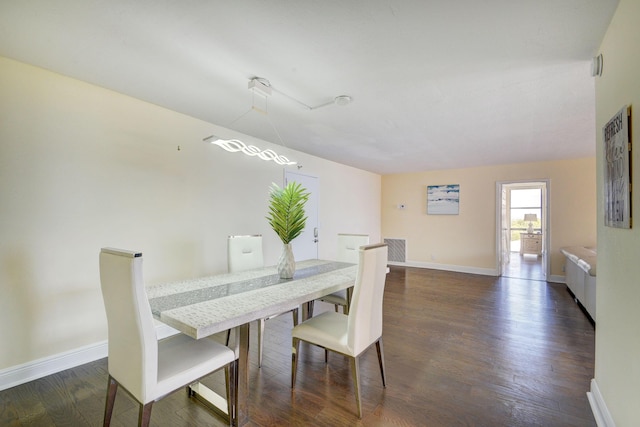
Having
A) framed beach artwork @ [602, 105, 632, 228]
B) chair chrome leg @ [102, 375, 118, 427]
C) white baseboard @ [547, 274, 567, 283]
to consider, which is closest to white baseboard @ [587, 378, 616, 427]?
framed beach artwork @ [602, 105, 632, 228]

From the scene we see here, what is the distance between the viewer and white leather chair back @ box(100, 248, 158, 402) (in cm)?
130

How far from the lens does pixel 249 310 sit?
60.7 inches

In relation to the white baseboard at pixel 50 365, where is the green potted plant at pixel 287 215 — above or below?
above

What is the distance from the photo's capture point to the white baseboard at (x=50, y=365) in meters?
2.07

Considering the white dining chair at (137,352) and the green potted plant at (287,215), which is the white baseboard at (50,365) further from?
the green potted plant at (287,215)

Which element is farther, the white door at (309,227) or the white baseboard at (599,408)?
the white door at (309,227)

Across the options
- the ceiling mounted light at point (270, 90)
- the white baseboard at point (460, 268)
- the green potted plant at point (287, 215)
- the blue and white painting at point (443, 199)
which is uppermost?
the ceiling mounted light at point (270, 90)

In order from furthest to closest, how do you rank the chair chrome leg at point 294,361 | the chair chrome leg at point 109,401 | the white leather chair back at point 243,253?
the white leather chair back at point 243,253 < the chair chrome leg at point 294,361 < the chair chrome leg at point 109,401

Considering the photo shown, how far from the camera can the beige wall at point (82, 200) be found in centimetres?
211

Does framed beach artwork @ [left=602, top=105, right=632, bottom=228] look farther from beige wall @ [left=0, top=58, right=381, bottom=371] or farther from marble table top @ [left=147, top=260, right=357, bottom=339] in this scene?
beige wall @ [left=0, top=58, right=381, bottom=371]

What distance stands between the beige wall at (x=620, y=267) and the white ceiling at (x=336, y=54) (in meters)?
0.22

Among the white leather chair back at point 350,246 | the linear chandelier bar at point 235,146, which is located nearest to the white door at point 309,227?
the white leather chair back at point 350,246

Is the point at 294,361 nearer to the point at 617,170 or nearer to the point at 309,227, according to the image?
the point at 617,170

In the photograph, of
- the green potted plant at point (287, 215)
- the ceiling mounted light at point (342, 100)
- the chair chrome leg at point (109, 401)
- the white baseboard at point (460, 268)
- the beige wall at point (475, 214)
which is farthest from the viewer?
the white baseboard at point (460, 268)
